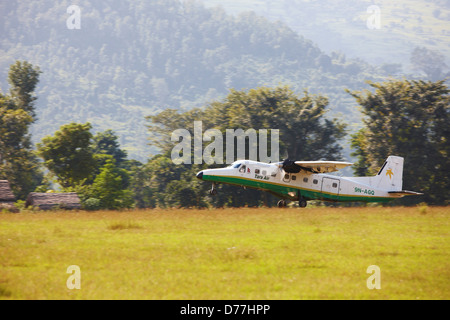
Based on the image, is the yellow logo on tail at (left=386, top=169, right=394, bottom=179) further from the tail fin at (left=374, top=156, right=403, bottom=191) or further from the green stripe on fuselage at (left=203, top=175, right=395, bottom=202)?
the green stripe on fuselage at (left=203, top=175, right=395, bottom=202)

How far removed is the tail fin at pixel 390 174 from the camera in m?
34.8

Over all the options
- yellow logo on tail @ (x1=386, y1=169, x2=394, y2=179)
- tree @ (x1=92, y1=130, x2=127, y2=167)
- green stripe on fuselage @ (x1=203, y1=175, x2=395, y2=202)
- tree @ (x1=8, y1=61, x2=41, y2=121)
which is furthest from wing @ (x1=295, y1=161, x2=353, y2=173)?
tree @ (x1=8, y1=61, x2=41, y2=121)

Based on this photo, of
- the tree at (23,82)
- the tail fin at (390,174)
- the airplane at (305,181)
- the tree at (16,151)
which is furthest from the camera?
the tree at (23,82)

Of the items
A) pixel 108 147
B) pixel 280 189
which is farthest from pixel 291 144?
pixel 108 147

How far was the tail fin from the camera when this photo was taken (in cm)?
3475

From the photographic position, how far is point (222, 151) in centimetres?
4972

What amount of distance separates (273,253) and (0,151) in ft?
169

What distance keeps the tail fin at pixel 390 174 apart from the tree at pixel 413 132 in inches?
500

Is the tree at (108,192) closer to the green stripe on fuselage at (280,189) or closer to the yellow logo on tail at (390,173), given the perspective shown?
the green stripe on fuselage at (280,189)

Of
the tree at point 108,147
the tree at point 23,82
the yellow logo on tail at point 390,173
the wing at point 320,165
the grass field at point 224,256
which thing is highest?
the tree at point 23,82

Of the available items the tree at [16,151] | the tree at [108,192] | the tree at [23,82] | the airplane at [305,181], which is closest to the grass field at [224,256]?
the airplane at [305,181]
